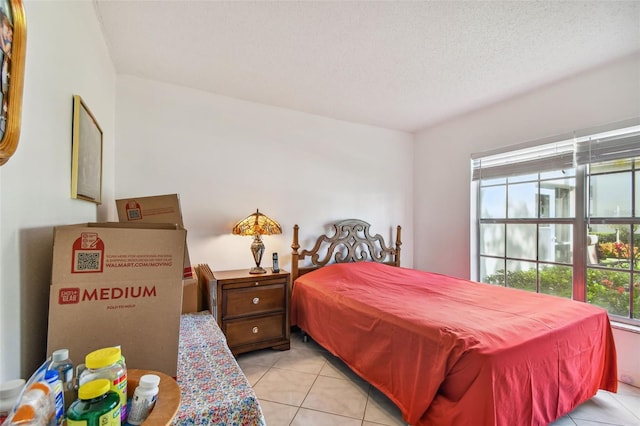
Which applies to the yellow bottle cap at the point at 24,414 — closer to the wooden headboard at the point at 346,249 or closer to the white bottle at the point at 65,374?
the white bottle at the point at 65,374

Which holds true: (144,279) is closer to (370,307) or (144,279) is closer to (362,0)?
(370,307)

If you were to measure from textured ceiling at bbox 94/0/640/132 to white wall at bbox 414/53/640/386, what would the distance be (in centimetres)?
16

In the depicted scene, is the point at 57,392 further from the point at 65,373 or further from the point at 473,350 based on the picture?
the point at 473,350

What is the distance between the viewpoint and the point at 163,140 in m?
2.62

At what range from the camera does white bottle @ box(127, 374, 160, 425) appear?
0.65 m

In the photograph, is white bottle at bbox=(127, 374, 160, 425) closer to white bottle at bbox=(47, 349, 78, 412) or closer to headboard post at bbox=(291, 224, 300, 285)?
white bottle at bbox=(47, 349, 78, 412)

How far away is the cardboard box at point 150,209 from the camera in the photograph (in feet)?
6.35

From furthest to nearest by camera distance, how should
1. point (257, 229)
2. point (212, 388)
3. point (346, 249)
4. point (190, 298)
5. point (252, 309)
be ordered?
point (346, 249) → point (257, 229) → point (252, 309) → point (190, 298) → point (212, 388)

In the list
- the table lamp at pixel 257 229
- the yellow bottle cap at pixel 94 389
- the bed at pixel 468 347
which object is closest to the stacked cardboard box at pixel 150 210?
the table lamp at pixel 257 229

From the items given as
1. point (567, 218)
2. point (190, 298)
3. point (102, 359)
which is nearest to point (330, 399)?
point (190, 298)

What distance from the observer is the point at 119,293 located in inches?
34.3

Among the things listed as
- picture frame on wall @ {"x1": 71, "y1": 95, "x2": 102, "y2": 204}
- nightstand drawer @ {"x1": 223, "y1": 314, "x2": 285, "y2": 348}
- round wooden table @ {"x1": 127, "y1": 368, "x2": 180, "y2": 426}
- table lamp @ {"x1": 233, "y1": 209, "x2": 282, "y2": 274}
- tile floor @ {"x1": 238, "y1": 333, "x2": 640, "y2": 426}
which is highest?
picture frame on wall @ {"x1": 71, "y1": 95, "x2": 102, "y2": 204}

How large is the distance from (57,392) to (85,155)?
123 centimetres

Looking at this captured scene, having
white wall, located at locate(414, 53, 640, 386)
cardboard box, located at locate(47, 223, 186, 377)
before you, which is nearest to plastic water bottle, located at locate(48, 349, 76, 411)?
cardboard box, located at locate(47, 223, 186, 377)
